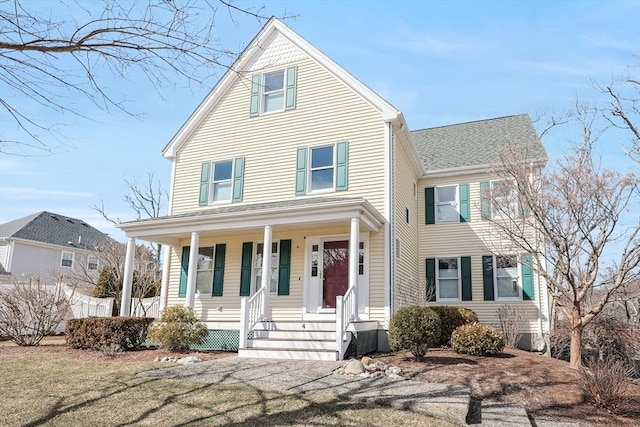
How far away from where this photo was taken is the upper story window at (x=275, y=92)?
14336mm

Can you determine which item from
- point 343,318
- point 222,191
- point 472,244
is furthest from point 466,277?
point 222,191

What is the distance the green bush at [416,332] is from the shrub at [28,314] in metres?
9.49

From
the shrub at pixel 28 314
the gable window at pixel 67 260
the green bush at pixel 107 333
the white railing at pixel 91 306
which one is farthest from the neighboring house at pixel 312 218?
the gable window at pixel 67 260

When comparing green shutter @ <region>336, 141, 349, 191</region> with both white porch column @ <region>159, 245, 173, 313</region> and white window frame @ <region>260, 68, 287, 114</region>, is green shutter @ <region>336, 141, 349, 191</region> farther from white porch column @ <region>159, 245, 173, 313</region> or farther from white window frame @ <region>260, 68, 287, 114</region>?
white porch column @ <region>159, 245, 173, 313</region>

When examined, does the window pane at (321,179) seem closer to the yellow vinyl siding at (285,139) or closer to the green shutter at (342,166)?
the green shutter at (342,166)

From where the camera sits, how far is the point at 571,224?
1114 centimetres

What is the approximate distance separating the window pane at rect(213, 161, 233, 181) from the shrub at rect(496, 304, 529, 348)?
371 inches

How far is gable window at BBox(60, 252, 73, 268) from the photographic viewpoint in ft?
97.7

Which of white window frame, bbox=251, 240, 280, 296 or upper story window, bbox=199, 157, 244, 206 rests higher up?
upper story window, bbox=199, 157, 244, 206

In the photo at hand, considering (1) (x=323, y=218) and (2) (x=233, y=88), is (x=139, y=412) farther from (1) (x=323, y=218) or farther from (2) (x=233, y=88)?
(2) (x=233, y=88)

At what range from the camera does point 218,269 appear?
550 inches

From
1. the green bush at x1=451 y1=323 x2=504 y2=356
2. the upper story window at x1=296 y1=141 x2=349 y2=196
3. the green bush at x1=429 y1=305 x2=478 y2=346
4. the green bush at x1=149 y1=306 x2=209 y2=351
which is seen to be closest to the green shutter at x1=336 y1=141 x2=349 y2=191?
the upper story window at x1=296 y1=141 x2=349 y2=196

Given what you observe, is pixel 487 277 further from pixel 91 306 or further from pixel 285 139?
pixel 91 306

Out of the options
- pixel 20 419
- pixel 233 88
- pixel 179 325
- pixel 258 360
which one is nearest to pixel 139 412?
pixel 20 419
